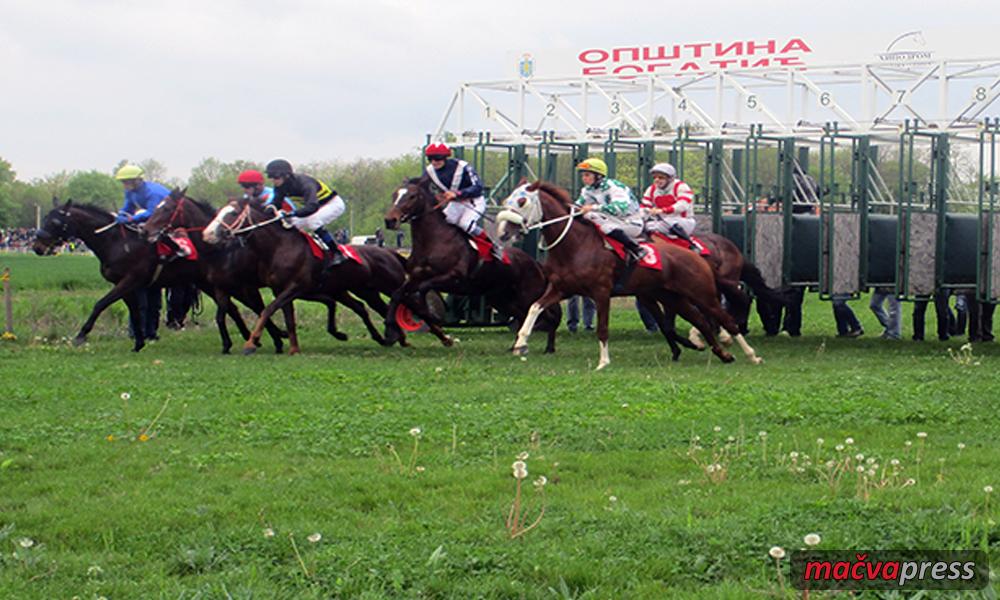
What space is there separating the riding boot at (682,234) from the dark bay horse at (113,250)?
5259 millimetres

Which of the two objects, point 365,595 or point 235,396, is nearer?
point 365,595

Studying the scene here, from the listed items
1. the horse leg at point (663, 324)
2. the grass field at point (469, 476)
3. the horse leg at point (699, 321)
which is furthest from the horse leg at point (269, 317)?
the horse leg at point (699, 321)

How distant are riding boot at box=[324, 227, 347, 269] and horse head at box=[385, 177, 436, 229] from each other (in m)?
0.92

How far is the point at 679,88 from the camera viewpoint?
2250 centimetres

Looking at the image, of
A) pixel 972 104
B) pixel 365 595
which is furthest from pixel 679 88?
pixel 365 595

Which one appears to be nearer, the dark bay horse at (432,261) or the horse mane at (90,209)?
the dark bay horse at (432,261)

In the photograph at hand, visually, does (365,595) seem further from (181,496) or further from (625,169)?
(625,169)

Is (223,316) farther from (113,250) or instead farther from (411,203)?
(411,203)

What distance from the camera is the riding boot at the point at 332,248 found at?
16.4 metres

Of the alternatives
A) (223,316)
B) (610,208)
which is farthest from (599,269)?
(223,316)

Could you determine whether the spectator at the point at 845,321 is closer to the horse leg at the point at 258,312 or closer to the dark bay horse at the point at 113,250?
the horse leg at the point at 258,312

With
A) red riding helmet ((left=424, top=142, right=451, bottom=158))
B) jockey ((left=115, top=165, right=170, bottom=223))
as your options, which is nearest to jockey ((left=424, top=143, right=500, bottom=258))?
red riding helmet ((left=424, top=142, right=451, bottom=158))

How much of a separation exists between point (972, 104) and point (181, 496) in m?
14.1

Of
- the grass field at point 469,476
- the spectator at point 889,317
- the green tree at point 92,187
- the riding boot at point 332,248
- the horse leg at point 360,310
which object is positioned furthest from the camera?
the green tree at point 92,187
